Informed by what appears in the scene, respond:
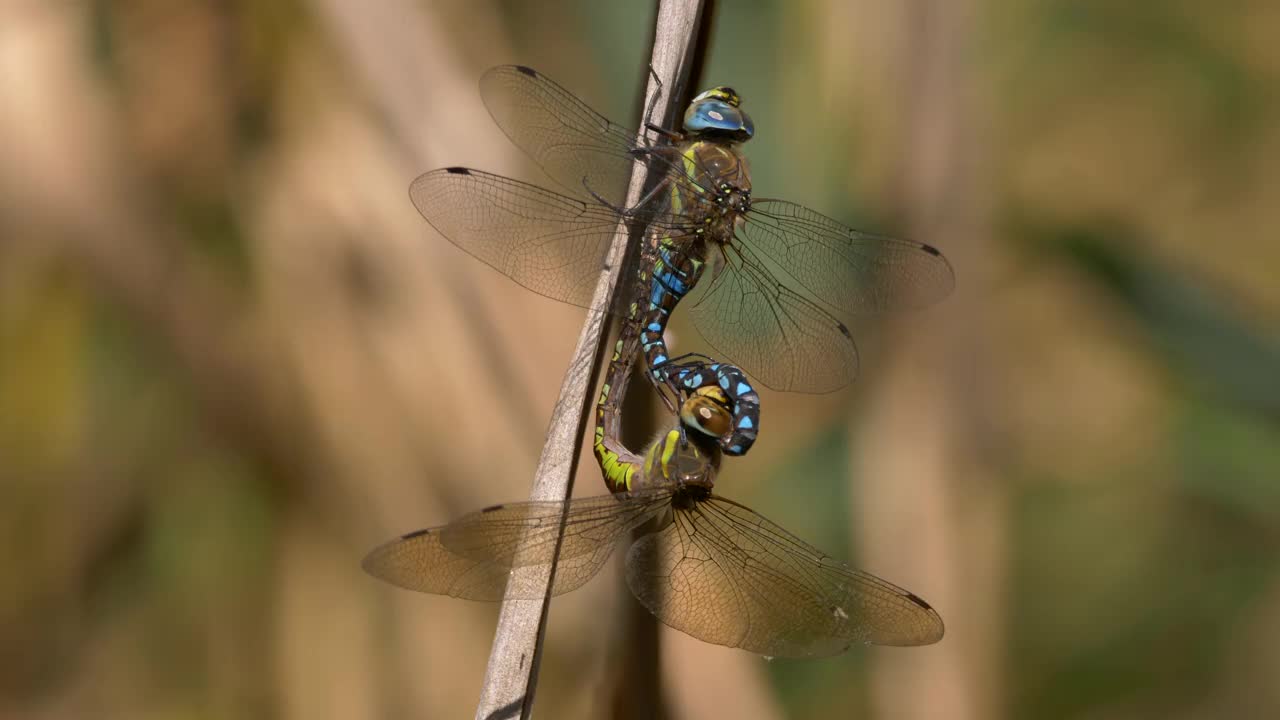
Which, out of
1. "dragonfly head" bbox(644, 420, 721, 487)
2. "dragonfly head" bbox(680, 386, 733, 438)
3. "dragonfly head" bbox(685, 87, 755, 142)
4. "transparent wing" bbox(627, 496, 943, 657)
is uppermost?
"dragonfly head" bbox(685, 87, 755, 142)

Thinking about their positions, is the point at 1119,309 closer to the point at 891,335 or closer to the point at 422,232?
the point at 891,335

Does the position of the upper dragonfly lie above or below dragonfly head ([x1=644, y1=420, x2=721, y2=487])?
above

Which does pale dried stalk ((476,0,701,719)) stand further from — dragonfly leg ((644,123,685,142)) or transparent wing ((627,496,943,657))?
transparent wing ((627,496,943,657))

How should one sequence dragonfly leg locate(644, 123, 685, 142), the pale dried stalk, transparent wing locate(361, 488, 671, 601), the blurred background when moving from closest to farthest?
the pale dried stalk
transparent wing locate(361, 488, 671, 601)
dragonfly leg locate(644, 123, 685, 142)
the blurred background

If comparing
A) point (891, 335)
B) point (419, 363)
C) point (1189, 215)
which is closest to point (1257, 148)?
point (1189, 215)

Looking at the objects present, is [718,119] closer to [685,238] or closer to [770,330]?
[685,238]

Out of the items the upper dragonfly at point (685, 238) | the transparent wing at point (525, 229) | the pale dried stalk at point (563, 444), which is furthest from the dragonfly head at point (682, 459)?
the pale dried stalk at point (563, 444)

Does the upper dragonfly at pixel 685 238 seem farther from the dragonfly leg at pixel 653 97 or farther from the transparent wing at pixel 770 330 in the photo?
the dragonfly leg at pixel 653 97

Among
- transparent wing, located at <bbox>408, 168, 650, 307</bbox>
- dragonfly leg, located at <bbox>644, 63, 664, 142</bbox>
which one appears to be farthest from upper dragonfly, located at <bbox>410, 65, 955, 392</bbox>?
dragonfly leg, located at <bbox>644, 63, 664, 142</bbox>

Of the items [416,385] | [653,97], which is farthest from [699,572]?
[416,385]
